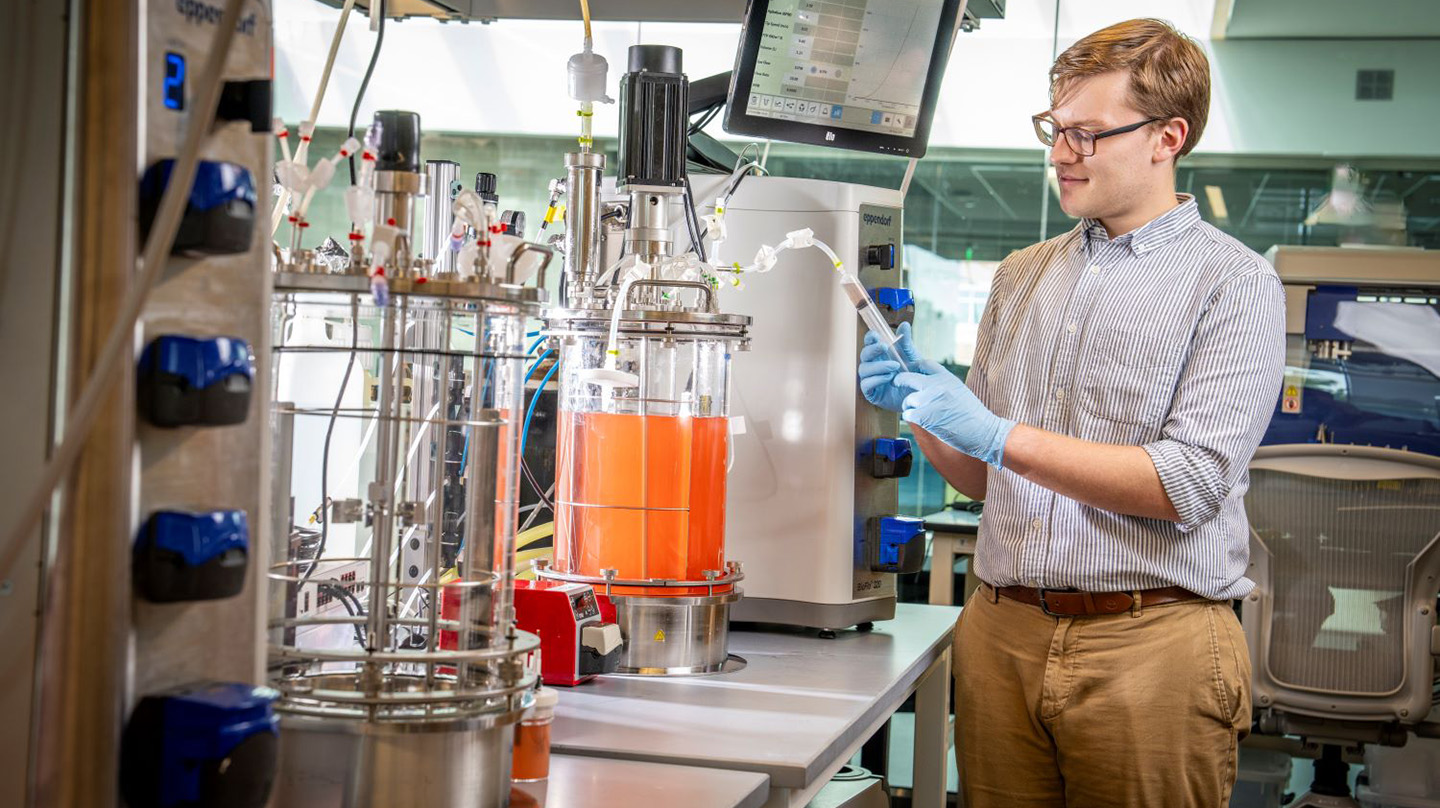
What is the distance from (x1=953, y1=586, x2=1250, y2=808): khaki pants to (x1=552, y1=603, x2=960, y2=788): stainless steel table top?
0.17 m

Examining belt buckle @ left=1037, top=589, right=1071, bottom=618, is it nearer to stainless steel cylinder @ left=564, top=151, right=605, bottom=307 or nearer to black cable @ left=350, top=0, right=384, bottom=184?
stainless steel cylinder @ left=564, top=151, right=605, bottom=307

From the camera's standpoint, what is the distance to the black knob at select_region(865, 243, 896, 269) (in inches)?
87.3

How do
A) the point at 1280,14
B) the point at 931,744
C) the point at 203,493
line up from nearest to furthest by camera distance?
the point at 203,493, the point at 931,744, the point at 1280,14

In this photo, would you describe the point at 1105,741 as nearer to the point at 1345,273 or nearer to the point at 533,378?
the point at 533,378

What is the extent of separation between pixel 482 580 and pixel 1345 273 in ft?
11.6

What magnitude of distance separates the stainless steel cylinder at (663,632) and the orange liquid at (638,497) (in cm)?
2

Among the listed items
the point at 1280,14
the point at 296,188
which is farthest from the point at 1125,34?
the point at 1280,14

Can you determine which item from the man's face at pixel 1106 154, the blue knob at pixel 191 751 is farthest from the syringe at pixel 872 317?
the blue knob at pixel 191 751

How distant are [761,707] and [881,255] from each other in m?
0.88

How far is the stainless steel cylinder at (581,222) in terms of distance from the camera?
1870mm

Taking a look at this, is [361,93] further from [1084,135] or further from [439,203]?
[1084,135]

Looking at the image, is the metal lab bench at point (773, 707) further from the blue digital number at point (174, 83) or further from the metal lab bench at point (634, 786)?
the blue digital number at point (174, 83)

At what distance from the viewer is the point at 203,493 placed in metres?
0.81

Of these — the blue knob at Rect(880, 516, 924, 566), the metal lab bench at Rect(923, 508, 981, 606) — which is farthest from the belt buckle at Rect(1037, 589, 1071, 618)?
the metal lab bench at Rect(923, 508, 981, 606)
